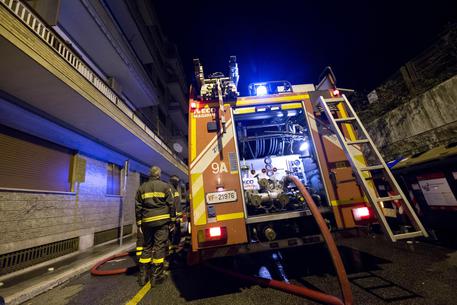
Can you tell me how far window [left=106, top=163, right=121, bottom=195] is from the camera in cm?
809

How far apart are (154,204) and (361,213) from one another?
3.23m

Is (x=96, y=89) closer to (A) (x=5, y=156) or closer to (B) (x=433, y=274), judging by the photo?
(A) (x=5, y=156)

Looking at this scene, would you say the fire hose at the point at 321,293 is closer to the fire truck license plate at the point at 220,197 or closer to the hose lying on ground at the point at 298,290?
the hose lying on ground at the point at 298,290

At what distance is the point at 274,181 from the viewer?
3480 millimetres

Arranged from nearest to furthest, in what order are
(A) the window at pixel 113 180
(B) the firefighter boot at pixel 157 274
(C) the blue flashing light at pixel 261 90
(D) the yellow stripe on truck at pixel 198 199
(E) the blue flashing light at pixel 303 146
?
(D) the yellow stripe on truck at pixel 198 199
(B) the firefighter boot at pixel 157 274
(C) the blue flashing light at pixel 261 90
(E) the blue flashing light at pixel 303 146
(A) the window at pixel 113 180

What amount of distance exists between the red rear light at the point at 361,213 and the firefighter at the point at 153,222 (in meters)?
2.95

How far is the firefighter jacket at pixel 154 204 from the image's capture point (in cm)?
332

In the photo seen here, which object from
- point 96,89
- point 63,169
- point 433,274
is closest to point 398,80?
point 433,274

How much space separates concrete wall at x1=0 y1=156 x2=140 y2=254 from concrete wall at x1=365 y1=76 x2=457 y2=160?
1259 centimetres

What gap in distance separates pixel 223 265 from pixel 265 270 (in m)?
0.70

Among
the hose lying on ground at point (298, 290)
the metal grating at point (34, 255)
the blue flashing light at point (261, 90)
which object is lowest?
the hose lying on ground at point (298, 290)

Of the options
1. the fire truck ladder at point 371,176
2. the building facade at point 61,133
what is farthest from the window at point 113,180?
the fire truck ladder at point 371,176

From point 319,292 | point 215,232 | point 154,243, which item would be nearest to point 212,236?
point 215,232

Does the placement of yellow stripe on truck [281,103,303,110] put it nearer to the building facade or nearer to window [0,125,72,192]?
the building facade
